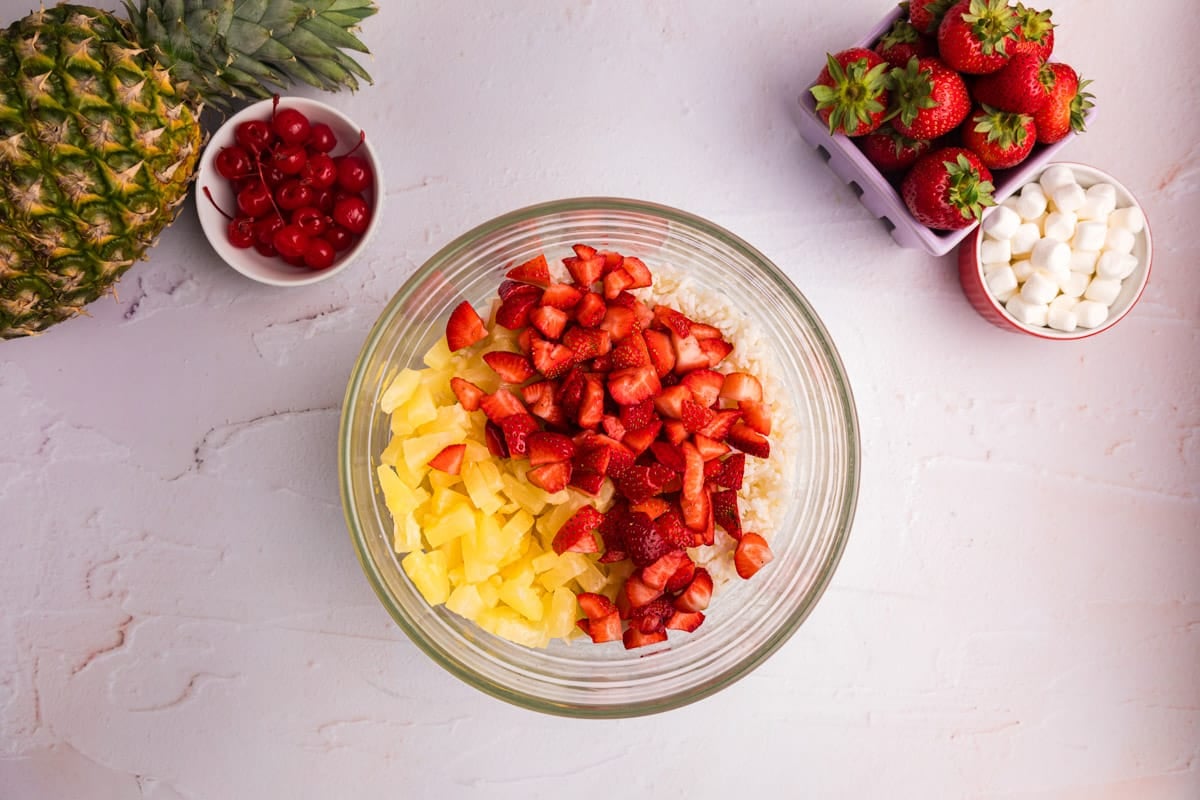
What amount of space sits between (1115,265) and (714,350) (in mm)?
702

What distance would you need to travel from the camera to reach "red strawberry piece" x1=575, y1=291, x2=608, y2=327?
1124 mm

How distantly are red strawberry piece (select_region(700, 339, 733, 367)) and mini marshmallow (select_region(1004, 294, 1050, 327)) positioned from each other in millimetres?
529

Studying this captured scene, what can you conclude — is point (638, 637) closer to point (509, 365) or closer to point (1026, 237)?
point (509, 365)

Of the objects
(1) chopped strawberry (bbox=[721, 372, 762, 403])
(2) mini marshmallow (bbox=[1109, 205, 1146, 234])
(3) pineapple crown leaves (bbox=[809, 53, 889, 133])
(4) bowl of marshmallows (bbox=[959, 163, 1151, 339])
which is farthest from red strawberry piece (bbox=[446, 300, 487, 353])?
(2) mini marshmallow (bbox=[1109, 205, 1146, 234])

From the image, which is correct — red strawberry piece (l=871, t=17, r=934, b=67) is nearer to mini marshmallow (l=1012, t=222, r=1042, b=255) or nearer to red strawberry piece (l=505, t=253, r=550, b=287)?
mini marshmallow (l=1012, t=222, r=1042, b=255)

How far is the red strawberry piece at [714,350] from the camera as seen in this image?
1161 millimetres

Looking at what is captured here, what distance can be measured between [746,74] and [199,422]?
1.08m

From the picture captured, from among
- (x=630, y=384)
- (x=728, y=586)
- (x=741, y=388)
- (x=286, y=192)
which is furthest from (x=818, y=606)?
(x=286, y=192)

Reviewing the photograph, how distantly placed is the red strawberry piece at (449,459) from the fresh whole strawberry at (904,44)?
0.88 m

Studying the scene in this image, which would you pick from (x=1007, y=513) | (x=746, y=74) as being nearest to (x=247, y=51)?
(x=746, y=74)

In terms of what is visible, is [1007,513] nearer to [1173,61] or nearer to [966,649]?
[966,649]

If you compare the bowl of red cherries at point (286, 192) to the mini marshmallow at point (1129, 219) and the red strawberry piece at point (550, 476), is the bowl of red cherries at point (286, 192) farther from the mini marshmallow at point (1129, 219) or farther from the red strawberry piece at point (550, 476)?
the mini marshmallow at point (1129, 219)

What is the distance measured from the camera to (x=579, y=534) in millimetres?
1082

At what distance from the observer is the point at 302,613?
135 centimetres
